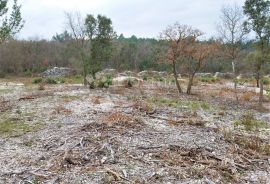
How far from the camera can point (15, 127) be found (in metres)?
14.7

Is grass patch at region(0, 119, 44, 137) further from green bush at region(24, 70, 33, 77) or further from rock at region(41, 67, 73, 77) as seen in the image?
green bush at region(24, 70, 33, 77)

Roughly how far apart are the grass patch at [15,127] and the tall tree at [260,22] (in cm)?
1546

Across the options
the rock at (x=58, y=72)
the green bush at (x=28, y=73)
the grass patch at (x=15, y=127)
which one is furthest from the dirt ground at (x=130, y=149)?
the green bush at (x=28, y=73)

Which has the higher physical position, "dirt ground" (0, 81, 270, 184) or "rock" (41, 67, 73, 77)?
"rock" (41, 67, 73, 77)

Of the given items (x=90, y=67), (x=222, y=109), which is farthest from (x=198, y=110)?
(x=90, y=67)

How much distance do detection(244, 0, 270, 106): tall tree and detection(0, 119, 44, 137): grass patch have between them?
15463 millimetres

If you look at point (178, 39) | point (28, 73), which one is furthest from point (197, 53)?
point (28, 73)

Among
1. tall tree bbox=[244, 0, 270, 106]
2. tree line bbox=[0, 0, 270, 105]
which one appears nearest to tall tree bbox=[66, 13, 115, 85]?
tree line bbox=[0, 0, 270, 105]

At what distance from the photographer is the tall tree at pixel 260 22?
24141 mm

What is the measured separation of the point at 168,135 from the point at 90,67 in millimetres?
23991

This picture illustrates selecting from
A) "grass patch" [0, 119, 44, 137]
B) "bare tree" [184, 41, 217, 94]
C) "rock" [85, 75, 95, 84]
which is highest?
"bare tree" [184, 41, 217, 94]

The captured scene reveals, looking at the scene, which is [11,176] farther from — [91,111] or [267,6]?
[267,6]

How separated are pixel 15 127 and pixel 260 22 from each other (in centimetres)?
1677

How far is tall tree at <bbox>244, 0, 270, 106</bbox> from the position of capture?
24.1 meters
